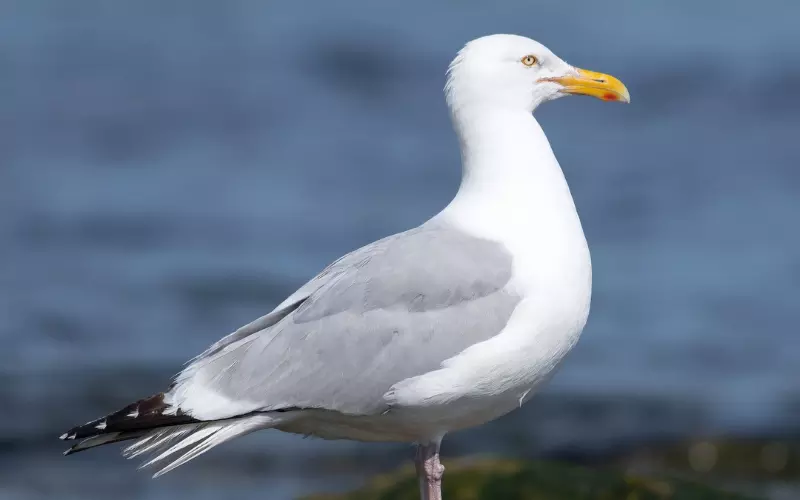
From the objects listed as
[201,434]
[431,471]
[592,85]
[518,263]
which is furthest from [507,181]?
[201,434]

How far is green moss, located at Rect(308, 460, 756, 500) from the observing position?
7.16 m

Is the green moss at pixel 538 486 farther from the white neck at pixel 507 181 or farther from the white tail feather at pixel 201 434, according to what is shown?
the white neck at pixel 507 181

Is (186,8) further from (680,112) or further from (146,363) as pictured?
(146,363)

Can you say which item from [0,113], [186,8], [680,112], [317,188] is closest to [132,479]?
[317,188]

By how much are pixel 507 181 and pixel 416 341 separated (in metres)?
0.91

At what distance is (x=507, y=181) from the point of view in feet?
20.5

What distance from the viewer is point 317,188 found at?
1706cm

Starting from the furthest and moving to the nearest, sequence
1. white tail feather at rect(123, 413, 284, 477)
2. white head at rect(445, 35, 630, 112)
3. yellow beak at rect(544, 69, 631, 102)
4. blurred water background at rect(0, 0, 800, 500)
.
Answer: blurred water background at rect(0, 0, 800, 500) → yellow beak at rect(544, 69, 631, 102) → white head at rect(445, 35, 630, 112) → white tail feather at rect(123, 413, 284, 477)

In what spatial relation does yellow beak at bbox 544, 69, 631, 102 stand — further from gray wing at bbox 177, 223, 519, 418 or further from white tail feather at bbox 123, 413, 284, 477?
white tail feather at bbox 123, 413, 284, 477

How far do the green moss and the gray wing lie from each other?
62.3 inches

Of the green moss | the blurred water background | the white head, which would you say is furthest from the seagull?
the blurred water background

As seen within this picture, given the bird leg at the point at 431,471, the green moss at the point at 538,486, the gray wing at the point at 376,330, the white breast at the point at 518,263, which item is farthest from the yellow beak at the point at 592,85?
the green moss at the point at 538,486

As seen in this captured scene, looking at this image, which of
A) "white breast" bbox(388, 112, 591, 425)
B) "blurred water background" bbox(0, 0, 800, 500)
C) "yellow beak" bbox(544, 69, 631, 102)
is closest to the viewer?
"white breast" bbox(388, 112, 591, 425)

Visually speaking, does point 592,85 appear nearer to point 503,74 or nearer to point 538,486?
point 503,74
